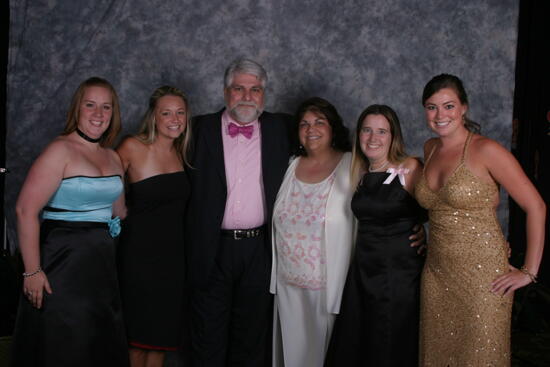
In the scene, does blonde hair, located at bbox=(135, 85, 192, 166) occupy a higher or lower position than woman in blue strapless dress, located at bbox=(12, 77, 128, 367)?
higher

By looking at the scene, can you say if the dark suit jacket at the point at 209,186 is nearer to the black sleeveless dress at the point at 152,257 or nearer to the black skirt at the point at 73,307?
the black sleeveless dress at the point at 152,257

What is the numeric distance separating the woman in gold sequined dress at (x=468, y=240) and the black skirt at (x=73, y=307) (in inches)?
59.1

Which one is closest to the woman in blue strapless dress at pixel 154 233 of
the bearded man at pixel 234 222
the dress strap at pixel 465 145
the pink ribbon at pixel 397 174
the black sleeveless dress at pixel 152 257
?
the black sleeveless dress at pixel 152 257

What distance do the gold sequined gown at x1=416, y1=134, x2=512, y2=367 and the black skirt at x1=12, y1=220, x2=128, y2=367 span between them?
1.53 m

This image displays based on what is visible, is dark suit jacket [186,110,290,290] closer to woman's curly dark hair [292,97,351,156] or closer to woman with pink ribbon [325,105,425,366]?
woman's curly dark hair [292,97,351,156]

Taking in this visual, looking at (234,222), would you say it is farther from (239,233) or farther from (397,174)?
(397,174)

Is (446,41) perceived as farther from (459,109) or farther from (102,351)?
(102,351)

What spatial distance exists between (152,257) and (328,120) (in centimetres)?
125

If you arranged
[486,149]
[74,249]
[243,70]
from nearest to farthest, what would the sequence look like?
[486,149], [74,249], [243,70]

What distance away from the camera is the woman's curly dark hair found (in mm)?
2977

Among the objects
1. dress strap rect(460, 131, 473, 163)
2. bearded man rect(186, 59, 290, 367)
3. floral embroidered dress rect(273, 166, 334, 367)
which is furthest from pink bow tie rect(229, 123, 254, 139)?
dress strap rect(460, 131, 473, 163)

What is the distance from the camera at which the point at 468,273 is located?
7.40 feet

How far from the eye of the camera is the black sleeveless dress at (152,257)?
2.79m

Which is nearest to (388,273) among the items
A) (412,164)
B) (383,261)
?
(383,261)
